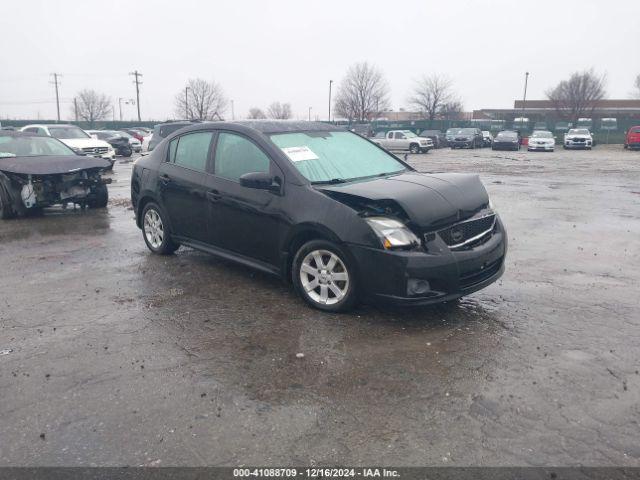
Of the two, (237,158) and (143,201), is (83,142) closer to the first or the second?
(143,201)

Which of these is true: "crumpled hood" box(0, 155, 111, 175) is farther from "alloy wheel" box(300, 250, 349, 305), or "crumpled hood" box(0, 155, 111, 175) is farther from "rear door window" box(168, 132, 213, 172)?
"alloy wheel" box(300, 250, 349, 305)

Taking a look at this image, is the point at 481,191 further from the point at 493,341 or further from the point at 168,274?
the point at 168,274

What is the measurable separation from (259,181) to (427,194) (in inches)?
60.6

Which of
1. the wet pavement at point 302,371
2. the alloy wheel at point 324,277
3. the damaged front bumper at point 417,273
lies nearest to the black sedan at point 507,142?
the wet pavement at point 302,371

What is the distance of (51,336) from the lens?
13.9 feet

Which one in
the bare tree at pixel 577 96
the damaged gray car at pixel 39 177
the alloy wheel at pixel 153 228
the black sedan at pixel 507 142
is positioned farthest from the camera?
the bare tree at pixel 577 96

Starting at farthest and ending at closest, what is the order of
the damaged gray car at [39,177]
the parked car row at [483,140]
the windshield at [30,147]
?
the parked car row at [483,140]
the windshield at [30,147]
the damaged gray car at [39,177]

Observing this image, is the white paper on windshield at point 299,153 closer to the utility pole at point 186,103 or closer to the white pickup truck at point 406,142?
the white pickup truck at point 406,142

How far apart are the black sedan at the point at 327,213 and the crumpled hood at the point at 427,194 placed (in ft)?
0.04

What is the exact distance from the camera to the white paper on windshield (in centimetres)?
507

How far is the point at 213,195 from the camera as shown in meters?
5.52

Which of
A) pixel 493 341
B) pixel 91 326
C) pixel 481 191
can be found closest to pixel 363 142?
pixel 481 191

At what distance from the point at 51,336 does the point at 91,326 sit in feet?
1.03

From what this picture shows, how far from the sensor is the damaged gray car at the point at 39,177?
9102 millimetres
